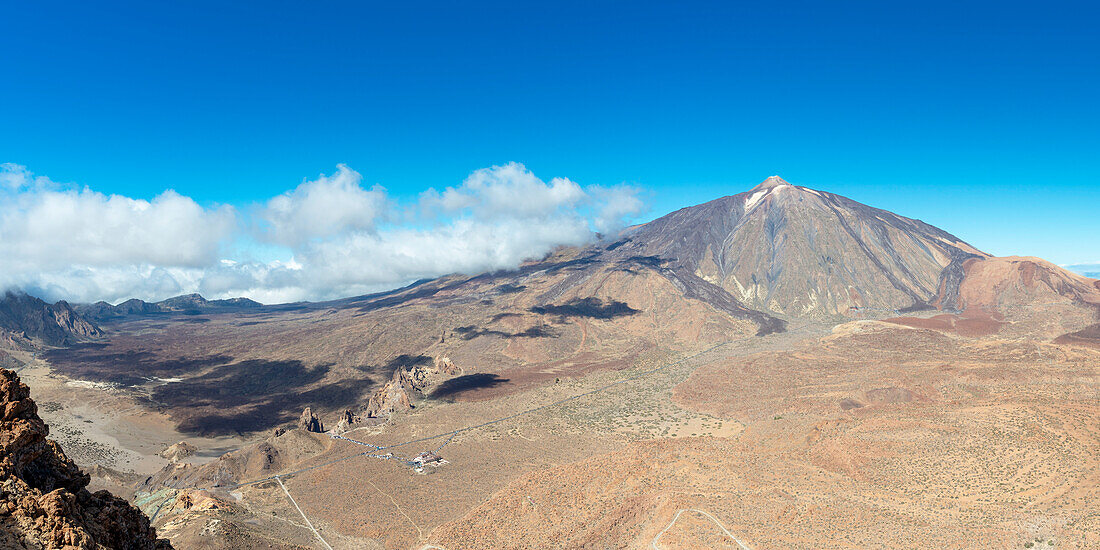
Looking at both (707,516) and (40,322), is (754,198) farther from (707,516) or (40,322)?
(40,322)

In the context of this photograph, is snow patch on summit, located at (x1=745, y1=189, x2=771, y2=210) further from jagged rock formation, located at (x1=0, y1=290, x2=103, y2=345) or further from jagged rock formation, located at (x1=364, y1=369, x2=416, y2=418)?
jagged rock formation, located at (x1=0, y1=290, x2=103, y2=345)

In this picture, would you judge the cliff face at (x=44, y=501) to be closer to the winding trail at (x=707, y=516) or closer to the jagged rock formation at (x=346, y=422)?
the winding trail at (x=707, y=516)

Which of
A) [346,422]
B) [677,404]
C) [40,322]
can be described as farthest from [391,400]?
[40,322]

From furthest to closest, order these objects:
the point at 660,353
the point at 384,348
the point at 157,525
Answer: the point at 384,348 → the point at 660,353 → the point at 157,525

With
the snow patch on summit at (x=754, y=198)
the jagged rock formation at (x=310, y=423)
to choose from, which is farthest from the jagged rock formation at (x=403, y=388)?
the snow patch on summit at (x=754, y=198)

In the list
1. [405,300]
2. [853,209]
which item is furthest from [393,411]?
[853,209]

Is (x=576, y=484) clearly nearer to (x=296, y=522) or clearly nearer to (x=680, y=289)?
(x=296, y=522)

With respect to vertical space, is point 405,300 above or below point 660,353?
above
